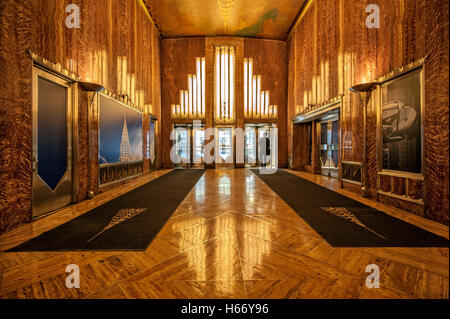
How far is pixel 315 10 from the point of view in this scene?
555cm

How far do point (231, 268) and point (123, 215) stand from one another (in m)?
1.73

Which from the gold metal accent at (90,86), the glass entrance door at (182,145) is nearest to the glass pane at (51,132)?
the gold metal accent at (90,86)

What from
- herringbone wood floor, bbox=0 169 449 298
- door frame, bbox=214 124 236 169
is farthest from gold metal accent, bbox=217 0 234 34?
herringbone wood floor, bbox=0 169 449 298

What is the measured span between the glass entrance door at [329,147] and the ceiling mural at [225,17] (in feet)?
14.4

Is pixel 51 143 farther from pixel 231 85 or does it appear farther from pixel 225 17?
pixel 225 17

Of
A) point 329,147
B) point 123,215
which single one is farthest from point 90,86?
point 329,147

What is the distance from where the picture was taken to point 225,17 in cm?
688

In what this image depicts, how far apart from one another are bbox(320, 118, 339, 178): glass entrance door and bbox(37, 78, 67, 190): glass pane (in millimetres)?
6300

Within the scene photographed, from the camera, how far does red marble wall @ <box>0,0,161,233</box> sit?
194 cm

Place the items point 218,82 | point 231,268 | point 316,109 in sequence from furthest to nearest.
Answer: point 218,82 → point 316,109 → point 231,268

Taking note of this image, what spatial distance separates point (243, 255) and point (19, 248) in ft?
6.06

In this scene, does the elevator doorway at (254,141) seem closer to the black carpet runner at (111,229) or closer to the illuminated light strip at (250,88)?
the illuminated light strip at (250,88)

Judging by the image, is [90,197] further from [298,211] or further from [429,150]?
[429,150]
